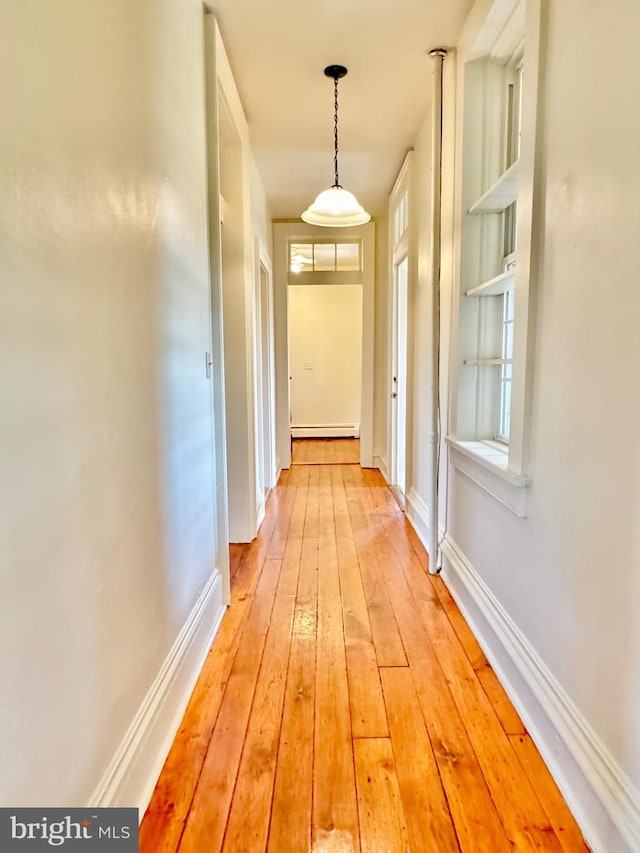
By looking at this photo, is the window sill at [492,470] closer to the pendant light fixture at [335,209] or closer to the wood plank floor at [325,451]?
the pendant light fixture at [335,209]

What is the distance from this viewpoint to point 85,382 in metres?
0.98

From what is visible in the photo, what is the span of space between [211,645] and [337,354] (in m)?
5.86

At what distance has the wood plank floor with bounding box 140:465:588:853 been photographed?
1146mm

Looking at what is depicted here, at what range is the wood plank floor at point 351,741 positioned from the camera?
1146mm

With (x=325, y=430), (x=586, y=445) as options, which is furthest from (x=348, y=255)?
(x=586, y=445)

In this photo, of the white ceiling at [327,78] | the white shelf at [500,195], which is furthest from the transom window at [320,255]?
the white shelf at [500,195]

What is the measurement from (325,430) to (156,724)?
20.3 ft

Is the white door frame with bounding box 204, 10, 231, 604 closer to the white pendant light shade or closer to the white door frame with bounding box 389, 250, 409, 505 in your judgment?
the white pendant light shade

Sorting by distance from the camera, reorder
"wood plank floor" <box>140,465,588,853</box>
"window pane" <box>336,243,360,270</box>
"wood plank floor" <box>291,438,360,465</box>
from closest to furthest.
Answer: "wood plank floor" <box>140,465,588,853</box> < "window pane" <box>336,243,360,270</box> < "wood plank floor" <box>291,438,360,465</box>

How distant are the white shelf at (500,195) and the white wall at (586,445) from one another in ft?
1.17

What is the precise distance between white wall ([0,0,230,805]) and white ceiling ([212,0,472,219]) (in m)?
0.74

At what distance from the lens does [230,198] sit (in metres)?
2.78

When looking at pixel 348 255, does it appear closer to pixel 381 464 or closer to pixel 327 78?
pixel 381 464

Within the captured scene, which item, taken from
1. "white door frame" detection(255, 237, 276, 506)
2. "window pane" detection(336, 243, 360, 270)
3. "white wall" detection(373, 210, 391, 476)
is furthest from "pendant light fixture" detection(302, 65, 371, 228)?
"window pane" detection(336, 243, 360, 270)
